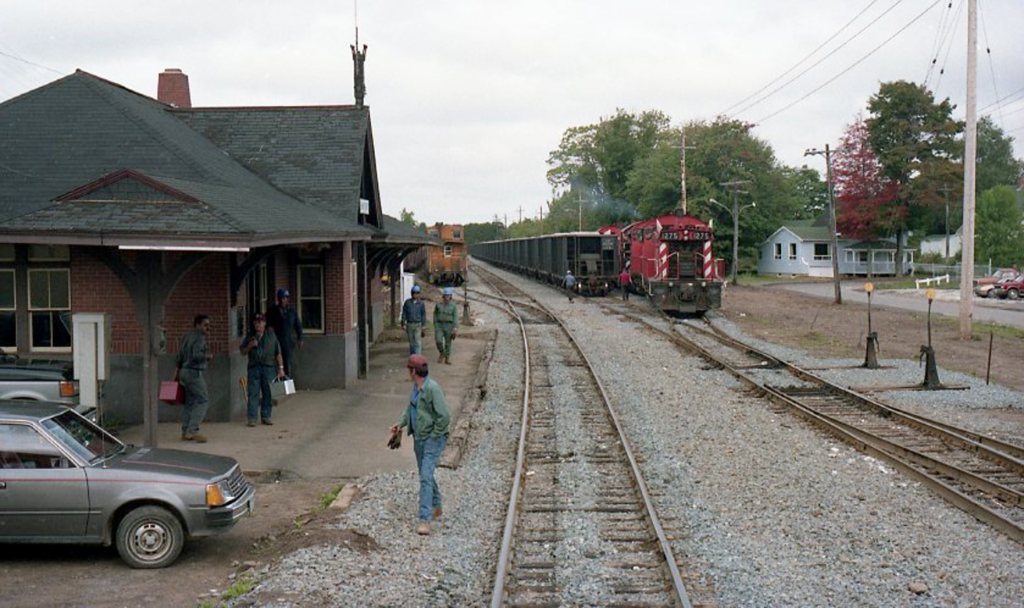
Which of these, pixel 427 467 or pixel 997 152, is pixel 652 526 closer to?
pixel 427 467

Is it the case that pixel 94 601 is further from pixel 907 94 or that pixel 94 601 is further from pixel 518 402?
pixel 907 94

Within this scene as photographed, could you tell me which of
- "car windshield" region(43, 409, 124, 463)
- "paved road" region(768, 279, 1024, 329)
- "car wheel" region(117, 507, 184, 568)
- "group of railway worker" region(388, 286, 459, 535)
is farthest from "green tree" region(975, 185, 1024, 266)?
"car wheel" region(117, 507, 184, 568)

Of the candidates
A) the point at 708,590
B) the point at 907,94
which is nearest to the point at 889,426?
the point at 708,590

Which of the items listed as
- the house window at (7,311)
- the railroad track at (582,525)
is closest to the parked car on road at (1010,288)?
the railroad track at (582,525)

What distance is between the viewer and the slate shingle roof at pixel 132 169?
407 inches

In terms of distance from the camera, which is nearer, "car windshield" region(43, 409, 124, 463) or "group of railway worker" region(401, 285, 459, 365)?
"car windshield" region(43, 409, 124, 463)

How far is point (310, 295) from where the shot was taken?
17.7m

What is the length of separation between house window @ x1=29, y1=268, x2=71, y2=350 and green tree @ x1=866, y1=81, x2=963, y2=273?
62220 millimetres

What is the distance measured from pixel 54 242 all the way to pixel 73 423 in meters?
2.61

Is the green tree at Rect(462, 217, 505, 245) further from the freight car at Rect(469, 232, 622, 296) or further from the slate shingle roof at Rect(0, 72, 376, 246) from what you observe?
the slate shingle roof at Rect(0, 72, 376, 246)

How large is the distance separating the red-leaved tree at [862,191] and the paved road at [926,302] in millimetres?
10289

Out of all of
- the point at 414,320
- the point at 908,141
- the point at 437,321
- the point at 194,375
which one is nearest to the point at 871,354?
the point at 437,321

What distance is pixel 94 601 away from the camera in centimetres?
693

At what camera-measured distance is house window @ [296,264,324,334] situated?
57.8 feet
